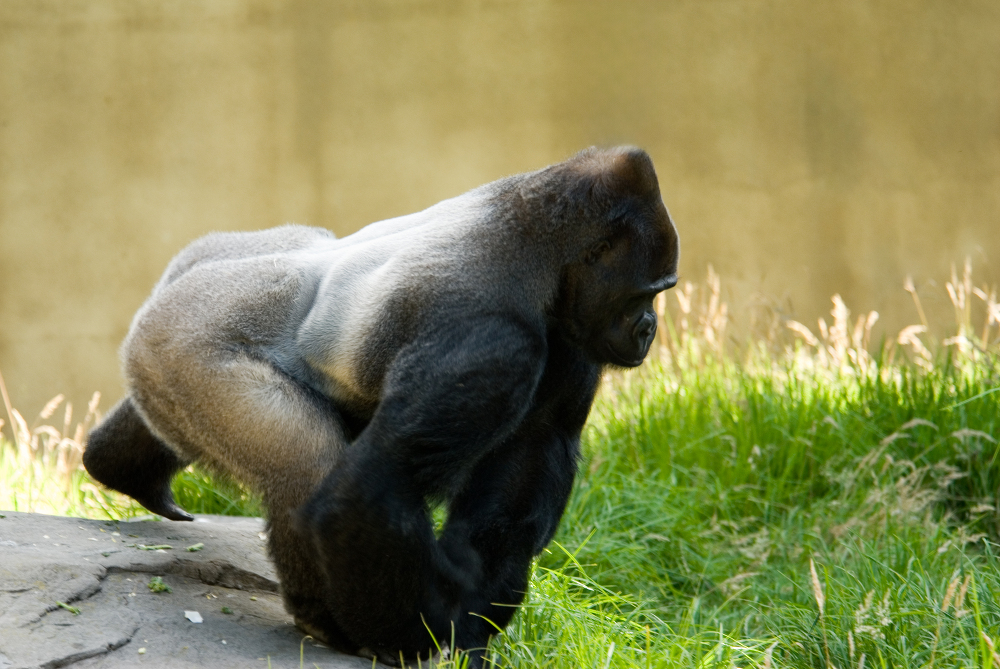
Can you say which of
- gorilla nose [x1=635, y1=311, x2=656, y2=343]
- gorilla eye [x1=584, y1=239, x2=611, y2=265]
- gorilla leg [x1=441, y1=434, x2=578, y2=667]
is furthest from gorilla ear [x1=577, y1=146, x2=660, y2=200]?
gorilla leg [x1=441, y1=434, x2=578, y2=667]

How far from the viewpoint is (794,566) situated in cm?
319

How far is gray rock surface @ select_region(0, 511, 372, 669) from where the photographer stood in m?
1.98

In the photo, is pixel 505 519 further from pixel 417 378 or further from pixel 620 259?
pixel 620 259

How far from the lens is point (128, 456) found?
274 cm

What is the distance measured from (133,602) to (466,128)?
4.40 meters

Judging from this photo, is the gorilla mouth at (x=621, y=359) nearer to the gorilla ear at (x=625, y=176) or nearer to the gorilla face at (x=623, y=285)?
the gorilla face at (x=623, y=285)

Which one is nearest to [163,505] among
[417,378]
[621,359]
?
[417,378]

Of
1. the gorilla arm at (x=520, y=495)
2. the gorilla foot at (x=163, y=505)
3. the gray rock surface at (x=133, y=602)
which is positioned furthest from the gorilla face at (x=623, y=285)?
the gorilla foot at (x=163, y=505)

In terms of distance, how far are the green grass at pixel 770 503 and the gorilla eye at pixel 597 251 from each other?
855 mm

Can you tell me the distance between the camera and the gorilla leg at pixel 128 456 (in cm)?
272

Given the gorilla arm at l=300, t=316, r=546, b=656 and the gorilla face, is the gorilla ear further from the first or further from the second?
the gorilla arm at l=300, t=316, r=546, b=656

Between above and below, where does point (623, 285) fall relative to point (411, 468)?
above

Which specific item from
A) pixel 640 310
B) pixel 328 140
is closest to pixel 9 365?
pixel 328 140

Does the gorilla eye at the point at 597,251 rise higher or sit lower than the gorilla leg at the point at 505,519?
higher
